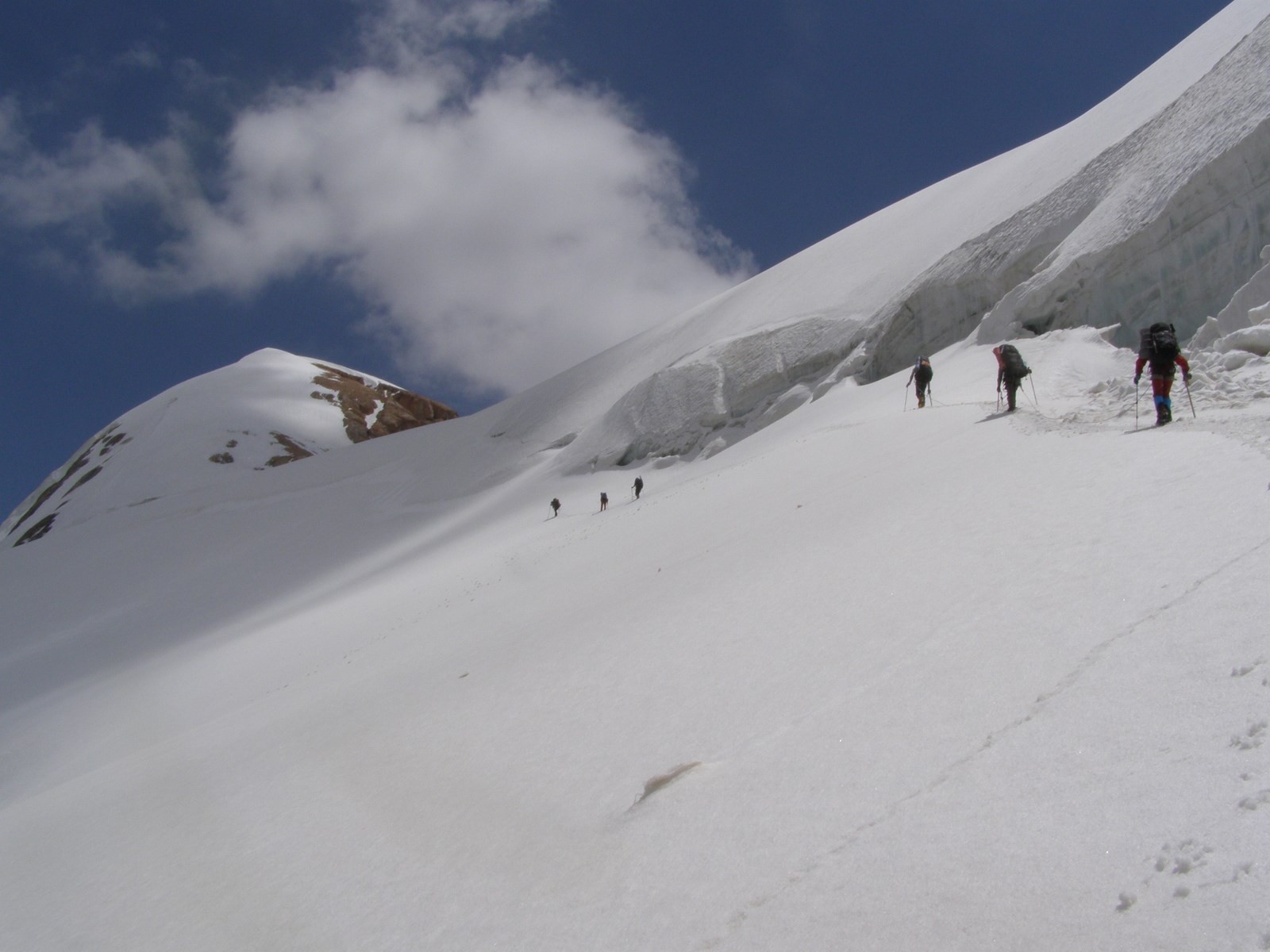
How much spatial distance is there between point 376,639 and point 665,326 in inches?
1346

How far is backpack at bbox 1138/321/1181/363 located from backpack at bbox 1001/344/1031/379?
133 inches

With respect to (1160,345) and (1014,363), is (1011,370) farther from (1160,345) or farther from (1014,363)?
(1160,345)

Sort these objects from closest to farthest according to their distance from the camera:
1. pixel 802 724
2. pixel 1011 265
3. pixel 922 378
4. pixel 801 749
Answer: pixel 801 749, pixel 802 724, pixel 922 378, pixel 1011 265

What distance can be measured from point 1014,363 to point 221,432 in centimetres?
8462

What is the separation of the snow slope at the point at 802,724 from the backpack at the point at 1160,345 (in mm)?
840

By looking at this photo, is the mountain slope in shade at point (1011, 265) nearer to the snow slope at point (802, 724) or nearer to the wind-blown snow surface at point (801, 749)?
the snow slope at point (802, 724)

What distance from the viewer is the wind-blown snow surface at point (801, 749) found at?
3.33m

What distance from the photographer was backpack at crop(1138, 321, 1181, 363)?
9.73 m

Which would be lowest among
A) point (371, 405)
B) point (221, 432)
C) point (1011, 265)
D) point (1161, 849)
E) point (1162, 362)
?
point (1161, 849)

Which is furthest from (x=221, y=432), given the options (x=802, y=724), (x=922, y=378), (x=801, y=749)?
(x=801, y=749)

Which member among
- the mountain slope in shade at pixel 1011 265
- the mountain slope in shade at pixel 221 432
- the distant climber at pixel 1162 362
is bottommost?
the distant climber at pixel 1162 362

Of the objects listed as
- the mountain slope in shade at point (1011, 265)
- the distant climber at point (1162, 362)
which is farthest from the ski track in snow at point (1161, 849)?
the mountain slope in shade at point (1011, 265)

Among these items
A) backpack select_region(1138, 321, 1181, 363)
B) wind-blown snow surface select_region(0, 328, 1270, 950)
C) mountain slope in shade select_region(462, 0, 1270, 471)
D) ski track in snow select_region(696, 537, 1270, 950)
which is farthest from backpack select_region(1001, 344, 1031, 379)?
ski track in snow select_region(696, 537, 1270, 950)

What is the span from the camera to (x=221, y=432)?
85.2 m
